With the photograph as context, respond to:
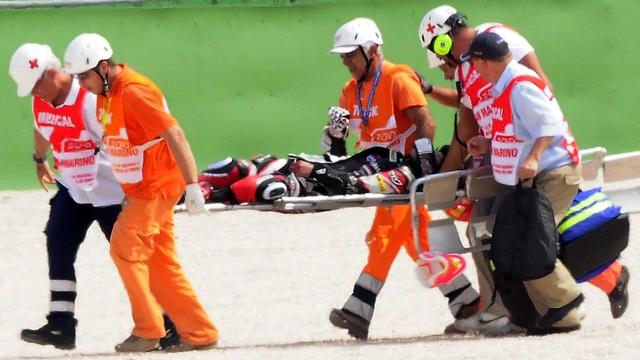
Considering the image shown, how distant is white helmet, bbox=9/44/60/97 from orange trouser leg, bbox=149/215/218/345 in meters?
1.02

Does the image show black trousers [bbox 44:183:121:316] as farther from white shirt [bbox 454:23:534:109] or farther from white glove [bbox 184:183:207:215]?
white shirt [bbox 454:23:534:109]

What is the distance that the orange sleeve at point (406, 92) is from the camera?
9.06 metres

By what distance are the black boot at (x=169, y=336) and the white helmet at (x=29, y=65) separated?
1383 millimetres

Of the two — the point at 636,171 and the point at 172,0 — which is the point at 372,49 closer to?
the point at 636,171

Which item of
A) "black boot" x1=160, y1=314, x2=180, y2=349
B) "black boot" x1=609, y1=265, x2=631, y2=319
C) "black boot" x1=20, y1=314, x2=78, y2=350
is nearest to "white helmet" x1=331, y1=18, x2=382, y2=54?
"black boot" x1=160, y1=314, x2=180, y2=349

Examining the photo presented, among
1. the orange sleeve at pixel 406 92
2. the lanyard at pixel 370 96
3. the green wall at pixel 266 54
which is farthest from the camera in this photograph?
the green wall at pixel 266 54

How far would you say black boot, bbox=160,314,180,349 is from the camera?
893 centimetres

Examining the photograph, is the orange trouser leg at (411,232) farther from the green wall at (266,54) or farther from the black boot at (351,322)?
the green wall at (266,54)

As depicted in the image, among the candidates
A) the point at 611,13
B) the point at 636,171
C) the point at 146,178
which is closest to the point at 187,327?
the point at 146,178

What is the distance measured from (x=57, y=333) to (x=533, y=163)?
2.63 metres

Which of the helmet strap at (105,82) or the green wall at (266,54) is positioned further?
the green wall at (266,54)

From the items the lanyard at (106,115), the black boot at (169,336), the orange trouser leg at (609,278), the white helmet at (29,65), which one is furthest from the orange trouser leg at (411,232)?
the white helmet at (29,65)

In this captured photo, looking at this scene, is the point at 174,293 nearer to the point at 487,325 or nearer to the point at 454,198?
the point at 454,198

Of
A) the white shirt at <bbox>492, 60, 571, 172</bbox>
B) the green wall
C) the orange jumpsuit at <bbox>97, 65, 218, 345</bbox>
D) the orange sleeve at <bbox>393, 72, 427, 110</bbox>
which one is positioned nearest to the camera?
the white shirt at <bbox>492, 60, 571, 172</bbox>
